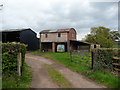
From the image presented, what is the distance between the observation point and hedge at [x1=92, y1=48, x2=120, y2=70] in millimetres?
8984

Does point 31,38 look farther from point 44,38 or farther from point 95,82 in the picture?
point 95,82

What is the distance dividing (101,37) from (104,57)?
21.9 metres

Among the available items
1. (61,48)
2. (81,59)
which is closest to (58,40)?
(61,48)

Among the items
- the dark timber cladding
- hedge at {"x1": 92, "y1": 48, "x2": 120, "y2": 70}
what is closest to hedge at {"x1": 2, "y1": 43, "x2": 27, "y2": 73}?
hedge at {"x1": 92, "y1": 48, "x2": 120, "y2": 70}

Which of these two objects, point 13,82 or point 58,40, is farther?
point 58,40

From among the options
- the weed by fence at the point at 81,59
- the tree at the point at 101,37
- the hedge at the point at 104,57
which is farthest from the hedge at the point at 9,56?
the tree at the point at 101,37

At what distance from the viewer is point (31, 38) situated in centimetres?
2803

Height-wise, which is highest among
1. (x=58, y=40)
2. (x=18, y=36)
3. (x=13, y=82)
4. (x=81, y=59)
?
(x=18, y=36)

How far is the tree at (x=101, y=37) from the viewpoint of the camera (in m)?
28.1

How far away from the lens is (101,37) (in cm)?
2950

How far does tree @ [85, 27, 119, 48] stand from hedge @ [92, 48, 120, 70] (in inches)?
786

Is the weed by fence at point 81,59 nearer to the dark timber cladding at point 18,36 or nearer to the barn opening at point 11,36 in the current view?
the dark timber cladding at point 18,36

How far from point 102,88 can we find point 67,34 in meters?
20.2

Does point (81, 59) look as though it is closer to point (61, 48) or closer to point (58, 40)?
point (61, 48)
